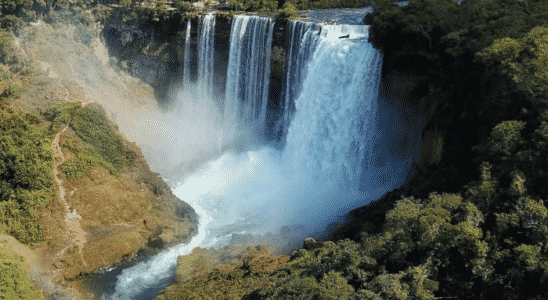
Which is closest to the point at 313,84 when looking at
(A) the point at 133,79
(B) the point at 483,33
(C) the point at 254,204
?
(C) the point at 254,204

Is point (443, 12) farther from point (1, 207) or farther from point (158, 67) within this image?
point (1, 207)

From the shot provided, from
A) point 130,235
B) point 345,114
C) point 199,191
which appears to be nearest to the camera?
point 130,235

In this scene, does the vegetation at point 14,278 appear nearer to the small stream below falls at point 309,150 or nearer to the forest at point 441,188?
the forest at point 441,188

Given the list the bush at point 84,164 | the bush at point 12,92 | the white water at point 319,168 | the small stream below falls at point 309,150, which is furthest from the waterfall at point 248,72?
the bush at point 12,92

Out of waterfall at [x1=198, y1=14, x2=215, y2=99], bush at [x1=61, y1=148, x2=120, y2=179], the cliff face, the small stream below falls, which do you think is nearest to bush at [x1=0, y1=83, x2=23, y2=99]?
the cliff face

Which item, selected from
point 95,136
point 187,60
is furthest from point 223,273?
point 187,60

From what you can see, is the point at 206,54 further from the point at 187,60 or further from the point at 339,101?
the point at 339,101
